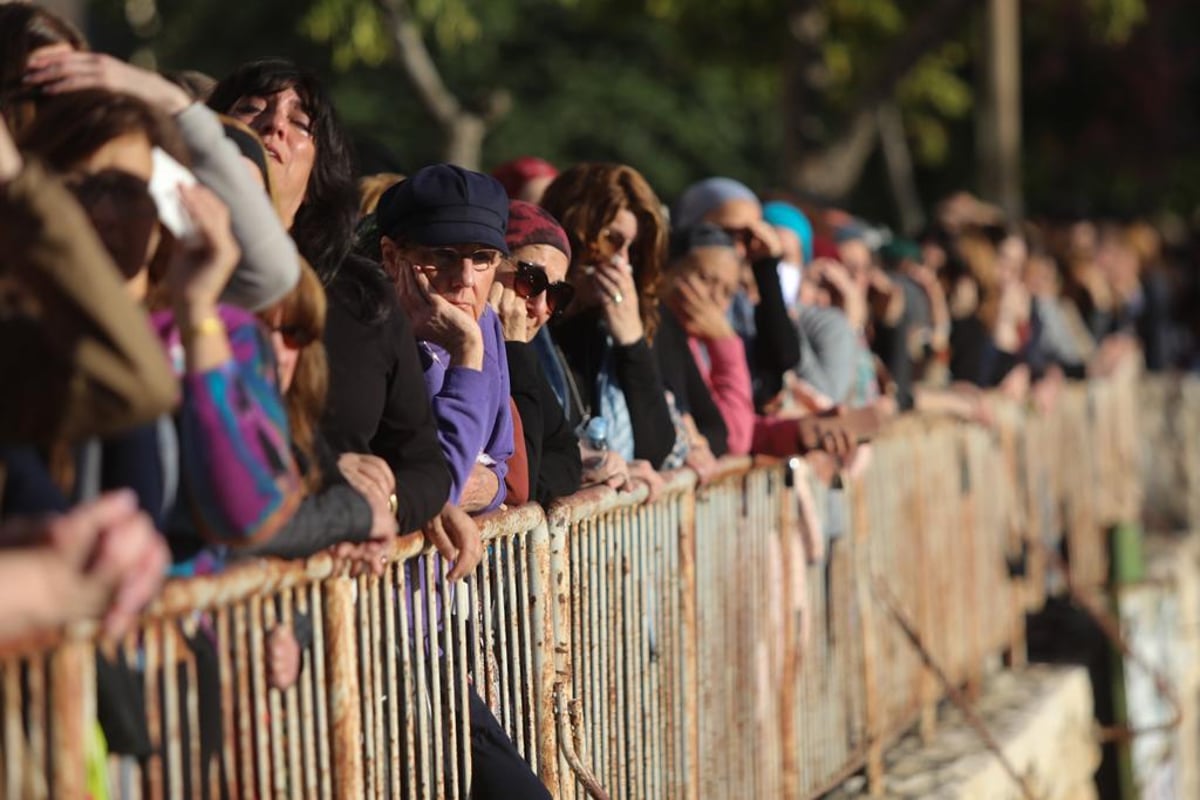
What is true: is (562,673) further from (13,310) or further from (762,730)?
(13,310)

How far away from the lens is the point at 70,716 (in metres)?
3.23

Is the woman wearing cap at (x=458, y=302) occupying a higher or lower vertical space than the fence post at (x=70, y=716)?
higher

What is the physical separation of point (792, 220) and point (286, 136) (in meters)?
4.28

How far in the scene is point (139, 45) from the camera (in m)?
29.4

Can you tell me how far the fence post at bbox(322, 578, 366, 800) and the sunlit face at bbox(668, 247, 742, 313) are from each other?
316 cm

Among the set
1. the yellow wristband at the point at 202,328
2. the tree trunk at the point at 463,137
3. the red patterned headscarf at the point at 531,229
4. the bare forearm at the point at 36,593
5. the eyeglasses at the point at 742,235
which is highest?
the tree trunk at the point at 463,137

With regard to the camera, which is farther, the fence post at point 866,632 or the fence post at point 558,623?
the fence post at point 866,632

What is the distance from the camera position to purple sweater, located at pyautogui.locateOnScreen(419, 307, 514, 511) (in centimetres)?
491

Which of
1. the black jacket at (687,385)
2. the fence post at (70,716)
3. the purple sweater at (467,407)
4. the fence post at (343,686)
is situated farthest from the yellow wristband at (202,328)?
the black jacket at (687,385)

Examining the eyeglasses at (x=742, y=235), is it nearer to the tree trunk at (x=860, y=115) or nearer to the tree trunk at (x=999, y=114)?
the tree trunk at (x=860, y=115)

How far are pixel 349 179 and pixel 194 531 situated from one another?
1342mm

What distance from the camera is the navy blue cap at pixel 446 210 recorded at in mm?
5051

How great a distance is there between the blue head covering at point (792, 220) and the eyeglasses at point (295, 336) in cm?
478

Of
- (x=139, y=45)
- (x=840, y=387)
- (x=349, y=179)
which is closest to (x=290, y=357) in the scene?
(x=349, y=179)
